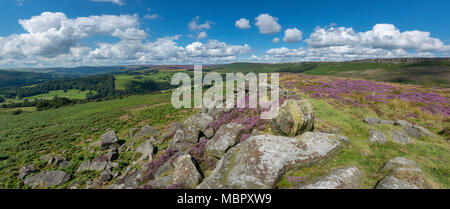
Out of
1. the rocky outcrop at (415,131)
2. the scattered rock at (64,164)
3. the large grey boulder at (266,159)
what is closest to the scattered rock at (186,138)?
the large grey boulder at (266,159)

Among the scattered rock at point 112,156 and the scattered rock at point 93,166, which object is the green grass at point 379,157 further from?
the scattered rock at point 112,156

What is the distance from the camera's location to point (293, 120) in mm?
13070

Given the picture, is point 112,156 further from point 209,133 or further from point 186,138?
point 209,133

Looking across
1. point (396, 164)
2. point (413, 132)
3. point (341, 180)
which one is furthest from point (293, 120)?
point (413, 132)

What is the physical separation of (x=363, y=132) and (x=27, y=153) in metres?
41.0

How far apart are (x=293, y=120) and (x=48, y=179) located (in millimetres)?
22833

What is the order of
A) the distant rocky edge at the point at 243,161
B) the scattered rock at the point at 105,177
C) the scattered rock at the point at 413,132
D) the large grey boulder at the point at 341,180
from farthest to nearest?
the scattered rock at the point at 105,177 → the scattered rock at the point at 413,132 → the distant rocky edge at the point at 243,161 → the large grey boulder at the point at 341,180

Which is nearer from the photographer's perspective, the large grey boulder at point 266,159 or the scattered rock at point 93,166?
the large grey boulder at point 266,159

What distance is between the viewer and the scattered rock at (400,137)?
12.9 m

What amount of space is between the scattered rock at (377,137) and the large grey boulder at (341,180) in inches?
208

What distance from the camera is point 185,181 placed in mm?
10469
